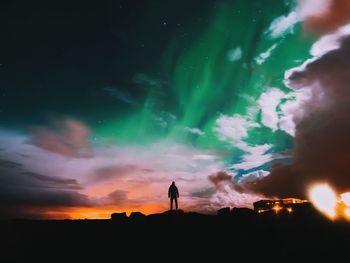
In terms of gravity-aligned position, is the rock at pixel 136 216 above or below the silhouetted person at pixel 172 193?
below

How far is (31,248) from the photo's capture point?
12.3 m

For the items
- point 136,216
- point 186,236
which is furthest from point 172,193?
point 186,236

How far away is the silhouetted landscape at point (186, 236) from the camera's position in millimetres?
12062

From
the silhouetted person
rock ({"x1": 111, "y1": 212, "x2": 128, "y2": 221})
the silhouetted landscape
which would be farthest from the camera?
the silhouetted person

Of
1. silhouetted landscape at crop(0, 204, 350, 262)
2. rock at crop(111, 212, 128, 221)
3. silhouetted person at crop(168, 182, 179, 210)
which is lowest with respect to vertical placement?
silhouetted landscape at crop(0, 204, 350, 262)

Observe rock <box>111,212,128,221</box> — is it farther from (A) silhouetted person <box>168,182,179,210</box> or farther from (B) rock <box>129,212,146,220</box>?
(A) silhouetted person <box>168,182,179,210</box>

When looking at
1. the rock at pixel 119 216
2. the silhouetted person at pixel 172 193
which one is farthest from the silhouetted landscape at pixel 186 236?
→ the silhouetted person at pixel 172 193

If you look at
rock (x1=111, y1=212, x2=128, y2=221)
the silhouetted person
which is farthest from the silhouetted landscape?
the silhouetted person

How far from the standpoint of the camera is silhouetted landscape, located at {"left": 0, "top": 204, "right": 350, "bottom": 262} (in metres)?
12.1

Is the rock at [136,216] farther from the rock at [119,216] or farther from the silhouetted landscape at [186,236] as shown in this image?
the rock at [119,216]

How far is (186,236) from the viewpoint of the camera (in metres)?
12.6

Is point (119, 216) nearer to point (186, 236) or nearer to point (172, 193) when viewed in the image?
point (186, 236)

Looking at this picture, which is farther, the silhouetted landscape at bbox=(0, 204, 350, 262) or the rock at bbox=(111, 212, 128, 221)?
the rock at bbox=(111, 212, 128, 221)

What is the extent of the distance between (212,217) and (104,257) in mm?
5019
